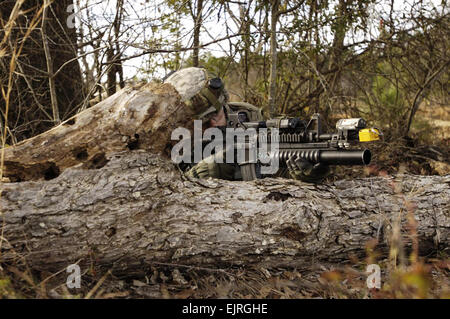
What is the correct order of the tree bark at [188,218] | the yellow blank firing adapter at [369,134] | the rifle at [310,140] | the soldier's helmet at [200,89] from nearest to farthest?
the tree bark at [188,218], the yellow blank firing adapter at [369,134], the rifle at [310,140], the soldier's helmet at [200,89]

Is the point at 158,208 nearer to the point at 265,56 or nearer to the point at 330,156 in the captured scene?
the point at 330,156

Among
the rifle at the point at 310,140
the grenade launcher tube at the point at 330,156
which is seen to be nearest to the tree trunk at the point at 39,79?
the rifle at the point at 310,140

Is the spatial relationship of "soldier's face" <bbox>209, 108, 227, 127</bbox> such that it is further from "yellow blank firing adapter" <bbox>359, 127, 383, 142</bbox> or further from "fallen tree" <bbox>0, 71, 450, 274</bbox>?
"yellow blank firing adapter" <bbox>359, 127, 383, 142</bbox>

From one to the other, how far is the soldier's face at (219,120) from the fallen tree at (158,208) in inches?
25.4

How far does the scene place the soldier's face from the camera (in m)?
3.74

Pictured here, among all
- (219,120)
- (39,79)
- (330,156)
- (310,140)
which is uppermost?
(39,79)

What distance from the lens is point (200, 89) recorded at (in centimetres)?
346

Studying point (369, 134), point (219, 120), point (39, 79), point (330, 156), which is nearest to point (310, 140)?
point (330, 156)

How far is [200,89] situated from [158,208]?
1.17 meters

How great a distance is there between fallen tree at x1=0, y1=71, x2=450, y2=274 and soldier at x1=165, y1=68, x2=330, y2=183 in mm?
314

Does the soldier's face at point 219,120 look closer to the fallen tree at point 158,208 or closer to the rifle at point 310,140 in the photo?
the rifle at point 310,140

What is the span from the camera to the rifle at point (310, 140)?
304 centimetres

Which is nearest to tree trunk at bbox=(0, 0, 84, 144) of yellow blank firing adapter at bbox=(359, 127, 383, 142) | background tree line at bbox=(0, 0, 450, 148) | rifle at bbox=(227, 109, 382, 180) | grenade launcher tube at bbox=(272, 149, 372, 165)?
background tree line at bbox=(0, 0, 450, 148)

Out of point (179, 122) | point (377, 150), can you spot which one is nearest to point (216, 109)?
point (179, 122)
